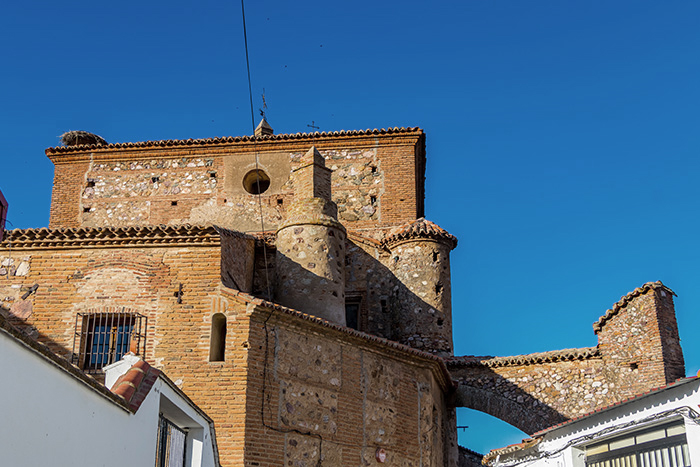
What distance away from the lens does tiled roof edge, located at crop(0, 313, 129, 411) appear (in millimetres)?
5820

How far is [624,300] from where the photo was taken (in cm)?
1906

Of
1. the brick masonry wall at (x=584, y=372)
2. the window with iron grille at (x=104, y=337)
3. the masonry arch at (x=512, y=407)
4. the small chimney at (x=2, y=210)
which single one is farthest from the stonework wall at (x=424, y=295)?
the small chimney at (x=2, y=210)

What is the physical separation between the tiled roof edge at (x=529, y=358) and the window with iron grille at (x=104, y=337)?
826 cm

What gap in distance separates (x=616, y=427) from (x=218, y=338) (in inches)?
284

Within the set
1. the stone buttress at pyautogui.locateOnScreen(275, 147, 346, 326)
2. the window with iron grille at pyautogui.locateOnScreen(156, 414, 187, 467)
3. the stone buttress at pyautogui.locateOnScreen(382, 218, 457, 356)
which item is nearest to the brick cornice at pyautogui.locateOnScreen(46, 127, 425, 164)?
the stone buttress at pyautogui.locateOnScreen(382, 218, 457, 356)

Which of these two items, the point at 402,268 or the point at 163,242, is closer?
the point at 163,242

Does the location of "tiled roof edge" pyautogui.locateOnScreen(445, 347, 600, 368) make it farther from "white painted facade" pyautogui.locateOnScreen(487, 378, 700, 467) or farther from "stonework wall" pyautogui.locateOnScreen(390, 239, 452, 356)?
"white painted facade" pyautogui.locateOnScreen(487, 378, 700, 467)

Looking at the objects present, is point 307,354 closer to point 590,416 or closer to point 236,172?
point 590,416

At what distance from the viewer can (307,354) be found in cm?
1531

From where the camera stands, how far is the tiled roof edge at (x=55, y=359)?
5.82 metres

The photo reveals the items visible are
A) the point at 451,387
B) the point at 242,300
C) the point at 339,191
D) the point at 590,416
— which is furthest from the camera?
the point at 339,191

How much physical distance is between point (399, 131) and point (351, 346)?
9.44 meters

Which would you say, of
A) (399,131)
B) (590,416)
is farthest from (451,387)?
(399,131)

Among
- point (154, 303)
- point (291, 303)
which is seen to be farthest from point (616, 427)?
point (154, 303)
